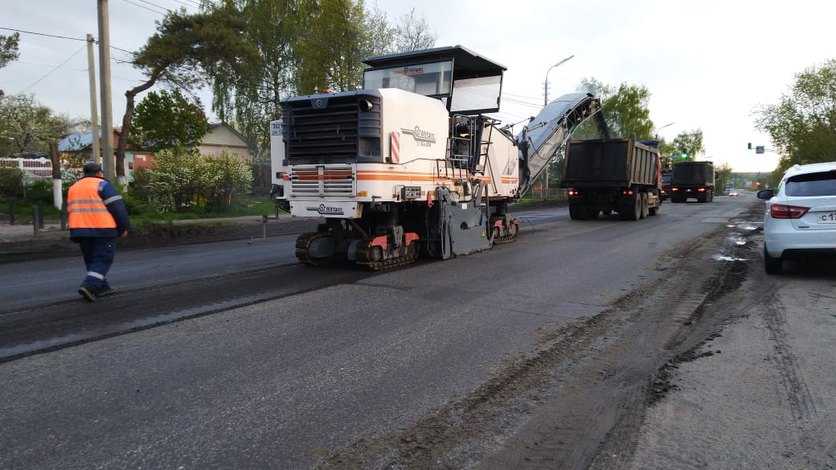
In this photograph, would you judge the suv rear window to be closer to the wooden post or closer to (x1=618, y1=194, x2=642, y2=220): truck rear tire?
(x1=618, y1=194, x2=642, y2=220): truck rear tire

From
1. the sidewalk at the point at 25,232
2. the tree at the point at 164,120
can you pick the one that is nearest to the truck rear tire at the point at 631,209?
the sidewalk at the point at 25,232

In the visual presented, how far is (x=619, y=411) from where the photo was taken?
3.78 m

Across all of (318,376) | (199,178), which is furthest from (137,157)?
(318,376)

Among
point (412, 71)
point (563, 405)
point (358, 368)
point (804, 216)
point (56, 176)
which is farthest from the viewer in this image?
point (56, 176)

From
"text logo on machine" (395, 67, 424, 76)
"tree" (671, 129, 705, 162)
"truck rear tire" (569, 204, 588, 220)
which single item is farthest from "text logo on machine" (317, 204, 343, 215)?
"tree" (671, 129, 705, 162)

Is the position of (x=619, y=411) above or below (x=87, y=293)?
below

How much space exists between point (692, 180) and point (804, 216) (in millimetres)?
34367

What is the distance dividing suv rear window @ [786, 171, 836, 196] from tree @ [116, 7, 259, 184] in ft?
75.2

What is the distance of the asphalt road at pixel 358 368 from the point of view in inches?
129

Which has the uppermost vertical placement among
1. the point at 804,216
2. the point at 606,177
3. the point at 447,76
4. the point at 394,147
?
the point at 447,76

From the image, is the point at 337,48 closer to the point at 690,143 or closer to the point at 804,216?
the point at 804,216

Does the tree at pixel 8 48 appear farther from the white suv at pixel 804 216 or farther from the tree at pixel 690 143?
the tree at pixel 690 143

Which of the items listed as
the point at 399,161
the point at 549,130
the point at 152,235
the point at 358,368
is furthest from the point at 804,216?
the point at 152,235

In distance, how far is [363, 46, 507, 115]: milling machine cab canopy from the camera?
10.3 meters
